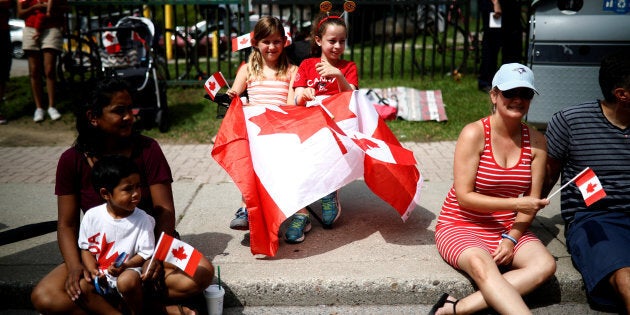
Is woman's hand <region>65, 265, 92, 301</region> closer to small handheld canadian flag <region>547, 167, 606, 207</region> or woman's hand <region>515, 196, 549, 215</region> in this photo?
woman's hand <region>515, 196, 549, 215</region>

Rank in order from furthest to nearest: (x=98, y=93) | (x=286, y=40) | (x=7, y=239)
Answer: (x=286, y=40) < (x=7, y=239) < (x=98, y=93)

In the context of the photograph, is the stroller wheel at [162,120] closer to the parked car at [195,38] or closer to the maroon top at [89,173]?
the parked car at [195,38]

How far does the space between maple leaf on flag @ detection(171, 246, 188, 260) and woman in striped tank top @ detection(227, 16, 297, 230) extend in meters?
1.34

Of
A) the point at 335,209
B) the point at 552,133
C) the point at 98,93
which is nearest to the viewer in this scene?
the point at 98,93

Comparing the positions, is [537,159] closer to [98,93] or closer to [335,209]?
[335,209]

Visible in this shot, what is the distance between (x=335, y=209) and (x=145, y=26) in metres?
4.34

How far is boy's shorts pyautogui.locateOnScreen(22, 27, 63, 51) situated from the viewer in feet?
24.8

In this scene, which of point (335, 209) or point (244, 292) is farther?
point (335, 209)

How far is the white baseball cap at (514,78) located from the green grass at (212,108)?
3.54m

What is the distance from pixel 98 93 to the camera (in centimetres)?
310

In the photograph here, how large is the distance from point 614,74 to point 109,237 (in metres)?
2.81

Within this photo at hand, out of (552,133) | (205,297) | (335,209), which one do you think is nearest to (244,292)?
(205,297)

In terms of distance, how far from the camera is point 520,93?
319 cm

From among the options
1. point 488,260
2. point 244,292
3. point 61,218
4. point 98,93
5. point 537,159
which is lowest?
point 244,292
